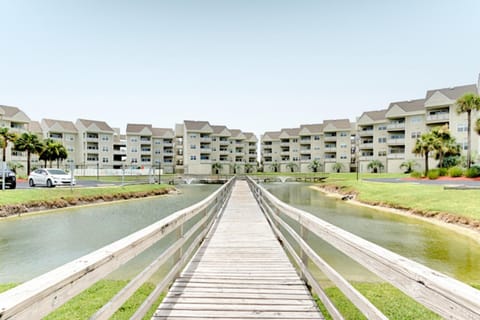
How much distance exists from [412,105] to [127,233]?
56372 mm

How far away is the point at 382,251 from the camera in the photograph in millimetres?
2021

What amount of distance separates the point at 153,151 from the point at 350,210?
6104cm

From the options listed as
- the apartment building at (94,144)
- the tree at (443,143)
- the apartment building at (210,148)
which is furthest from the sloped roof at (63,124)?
the tree at (443,143)

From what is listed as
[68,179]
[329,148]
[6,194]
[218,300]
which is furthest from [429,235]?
[329,148]

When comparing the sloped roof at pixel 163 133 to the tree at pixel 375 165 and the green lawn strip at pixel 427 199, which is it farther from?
the green lawn strip at pixel 427 199

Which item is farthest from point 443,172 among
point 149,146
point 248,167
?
point 149,146

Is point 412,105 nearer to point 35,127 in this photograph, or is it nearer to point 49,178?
point 49,178

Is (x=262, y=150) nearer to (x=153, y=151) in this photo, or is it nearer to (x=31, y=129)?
(x=153, y=151)

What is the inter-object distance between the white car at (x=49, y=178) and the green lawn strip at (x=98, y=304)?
21.6m

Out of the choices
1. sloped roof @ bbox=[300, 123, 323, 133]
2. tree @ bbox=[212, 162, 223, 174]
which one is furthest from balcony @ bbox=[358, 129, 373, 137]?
tree @ bbox=[212, 162, 223, 174]

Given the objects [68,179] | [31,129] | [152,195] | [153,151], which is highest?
[31,129]

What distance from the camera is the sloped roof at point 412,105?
50934 mm

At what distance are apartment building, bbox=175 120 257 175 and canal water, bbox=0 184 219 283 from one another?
1915 inches

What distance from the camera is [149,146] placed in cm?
7219
